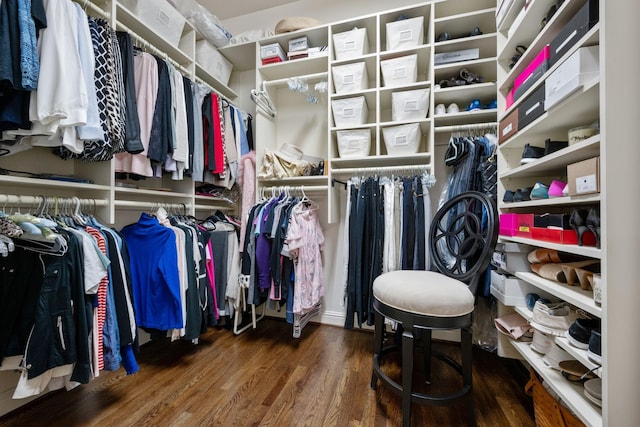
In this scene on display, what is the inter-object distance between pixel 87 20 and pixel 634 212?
2.20 metres

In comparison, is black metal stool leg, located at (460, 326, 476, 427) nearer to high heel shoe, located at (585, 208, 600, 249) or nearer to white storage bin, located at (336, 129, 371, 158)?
high heel shoe, located at (585, 208, 600, 249)

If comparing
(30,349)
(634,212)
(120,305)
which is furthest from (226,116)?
(634,212)

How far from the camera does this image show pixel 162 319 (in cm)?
152

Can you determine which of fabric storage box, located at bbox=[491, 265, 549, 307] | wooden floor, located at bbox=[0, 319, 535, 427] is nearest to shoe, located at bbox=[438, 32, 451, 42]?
fabric storage box, located at bbox=[491, 265, 549, 307]

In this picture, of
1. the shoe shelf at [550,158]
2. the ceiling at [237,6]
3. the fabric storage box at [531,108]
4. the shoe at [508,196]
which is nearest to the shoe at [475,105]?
the shoe shelf at [550,158]

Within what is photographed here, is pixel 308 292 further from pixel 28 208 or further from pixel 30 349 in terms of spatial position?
pixel 28 208

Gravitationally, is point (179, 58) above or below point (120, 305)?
above

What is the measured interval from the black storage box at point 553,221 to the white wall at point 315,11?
2.04 m

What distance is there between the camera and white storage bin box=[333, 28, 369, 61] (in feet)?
6.09

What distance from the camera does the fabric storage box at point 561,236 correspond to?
823 mm

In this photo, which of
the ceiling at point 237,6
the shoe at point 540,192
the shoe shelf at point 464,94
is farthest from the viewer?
the ceiling at point 237,6

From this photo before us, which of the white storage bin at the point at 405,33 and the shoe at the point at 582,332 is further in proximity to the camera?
the white storage bin at the point at 405,33

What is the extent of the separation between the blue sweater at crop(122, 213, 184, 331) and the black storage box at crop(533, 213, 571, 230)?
6.16ft

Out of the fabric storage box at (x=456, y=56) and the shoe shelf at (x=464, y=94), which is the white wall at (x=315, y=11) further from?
the shoe shelf at (x=464, y=94)
